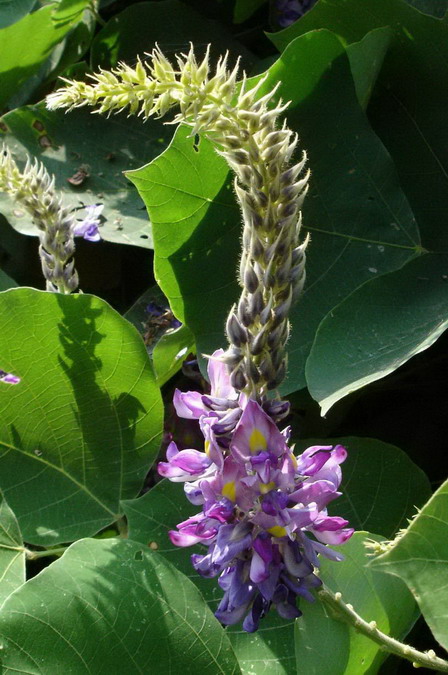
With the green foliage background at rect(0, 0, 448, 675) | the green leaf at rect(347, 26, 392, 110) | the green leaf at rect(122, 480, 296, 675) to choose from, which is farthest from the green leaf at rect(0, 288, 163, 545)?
the green leaf at rect(347, 26, 392, 110)

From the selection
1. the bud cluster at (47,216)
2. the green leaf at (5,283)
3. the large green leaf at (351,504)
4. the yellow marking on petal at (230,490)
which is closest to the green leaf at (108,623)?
the large green leaf at (351,504)

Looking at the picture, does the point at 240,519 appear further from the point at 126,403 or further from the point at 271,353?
the point at 126,403

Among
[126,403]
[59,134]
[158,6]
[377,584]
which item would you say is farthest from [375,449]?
[158,6]

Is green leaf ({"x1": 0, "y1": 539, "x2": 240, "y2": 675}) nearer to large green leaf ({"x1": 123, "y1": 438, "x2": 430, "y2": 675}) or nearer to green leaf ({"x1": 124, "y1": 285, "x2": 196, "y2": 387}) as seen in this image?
large green leaf ({"x1": 123, "y1": 438, "x2": 430, "y2": 675})

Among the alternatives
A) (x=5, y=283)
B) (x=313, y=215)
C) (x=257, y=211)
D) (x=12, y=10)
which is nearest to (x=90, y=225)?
(x=5, y=283)

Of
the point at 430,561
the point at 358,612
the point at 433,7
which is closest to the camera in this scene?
the point at 430,561

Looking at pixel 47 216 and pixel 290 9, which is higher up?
pixel 290 9

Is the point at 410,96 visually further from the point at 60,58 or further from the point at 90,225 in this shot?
the point at 60,58
